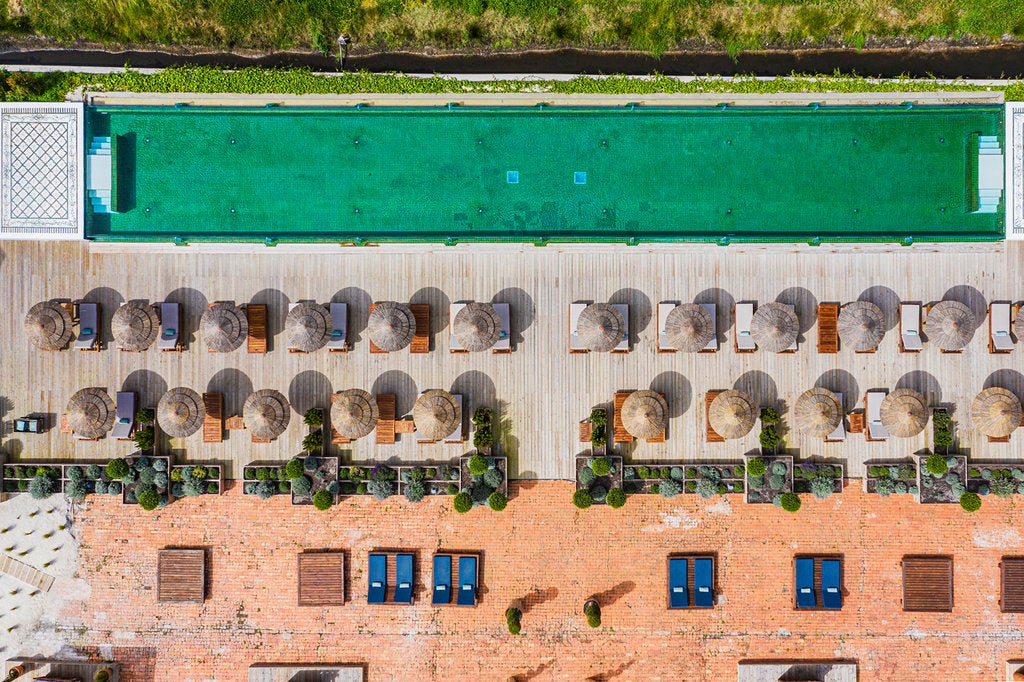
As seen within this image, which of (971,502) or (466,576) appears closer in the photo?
(971,502)

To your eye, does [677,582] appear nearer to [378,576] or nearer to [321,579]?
[378,576]

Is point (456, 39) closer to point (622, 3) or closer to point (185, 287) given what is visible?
point (622, 3)

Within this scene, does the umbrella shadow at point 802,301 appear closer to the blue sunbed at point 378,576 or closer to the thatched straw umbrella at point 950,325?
the thatched straw umbrella at point 950,325

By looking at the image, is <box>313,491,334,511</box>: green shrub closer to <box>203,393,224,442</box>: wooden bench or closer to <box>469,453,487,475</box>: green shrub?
<box>203,393,224,442</box>: wooden bench

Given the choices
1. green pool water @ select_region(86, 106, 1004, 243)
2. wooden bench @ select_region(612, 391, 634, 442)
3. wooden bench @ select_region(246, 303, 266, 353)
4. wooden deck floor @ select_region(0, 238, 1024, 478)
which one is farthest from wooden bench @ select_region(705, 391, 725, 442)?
wooden bench @ select_region(246, 303, 266, 353)

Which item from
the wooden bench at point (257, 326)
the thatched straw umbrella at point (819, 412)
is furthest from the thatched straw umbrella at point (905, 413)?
the wooden bench at point (257, 326)

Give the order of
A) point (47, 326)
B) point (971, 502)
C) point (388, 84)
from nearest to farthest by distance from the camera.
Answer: point (971, 502)
point (47, 326)
point (388, 84)

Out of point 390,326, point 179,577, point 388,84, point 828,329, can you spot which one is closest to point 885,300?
point 828,329
